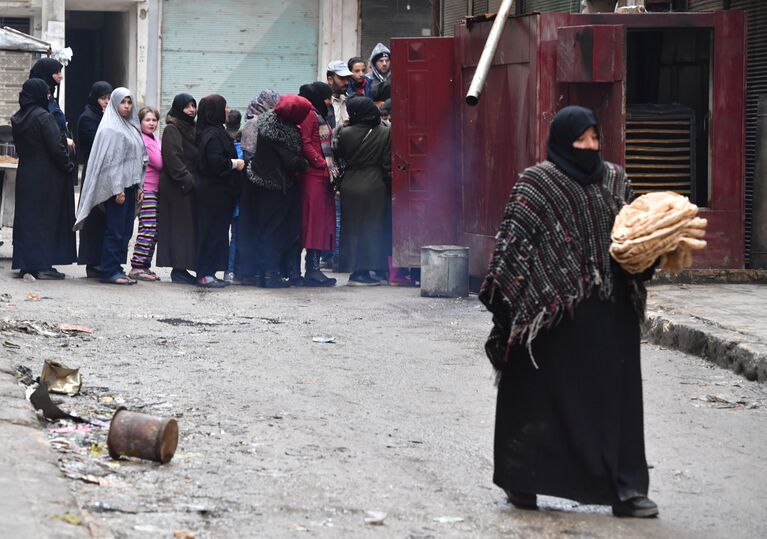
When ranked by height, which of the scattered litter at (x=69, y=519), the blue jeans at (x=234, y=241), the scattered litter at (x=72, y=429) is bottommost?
the scattered litter at (x=72, y=429)

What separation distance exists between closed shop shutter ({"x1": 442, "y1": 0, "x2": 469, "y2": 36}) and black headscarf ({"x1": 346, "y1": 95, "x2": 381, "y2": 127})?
6.31 meters

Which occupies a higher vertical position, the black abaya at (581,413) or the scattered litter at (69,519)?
the black abaya at (581,413)

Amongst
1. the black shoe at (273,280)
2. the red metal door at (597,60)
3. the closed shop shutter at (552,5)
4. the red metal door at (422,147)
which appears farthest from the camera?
the closed shop shutter at (552,5)

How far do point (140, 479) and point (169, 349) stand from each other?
11.9 ft

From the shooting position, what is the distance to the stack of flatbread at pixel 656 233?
5.49 meters

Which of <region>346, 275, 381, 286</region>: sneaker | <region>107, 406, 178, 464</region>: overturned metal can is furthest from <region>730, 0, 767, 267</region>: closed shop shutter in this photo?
<region>107, 406, 178, 464</region>: overturned metal can

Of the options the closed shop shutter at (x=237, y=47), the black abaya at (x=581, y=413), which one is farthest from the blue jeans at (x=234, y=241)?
the closed shop shutter at (x=237, y=47)

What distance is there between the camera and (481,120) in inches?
507

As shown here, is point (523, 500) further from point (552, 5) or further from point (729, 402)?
point (552, 5)

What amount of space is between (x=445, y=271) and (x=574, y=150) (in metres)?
7.13

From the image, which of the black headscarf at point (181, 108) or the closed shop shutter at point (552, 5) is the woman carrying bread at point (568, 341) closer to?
the black headscarf at point (181, 108)

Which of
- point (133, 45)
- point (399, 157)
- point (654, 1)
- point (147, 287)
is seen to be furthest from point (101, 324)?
point (133, 45)

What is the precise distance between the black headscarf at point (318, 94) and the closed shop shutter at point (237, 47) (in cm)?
1317

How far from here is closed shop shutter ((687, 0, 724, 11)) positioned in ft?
44.9
